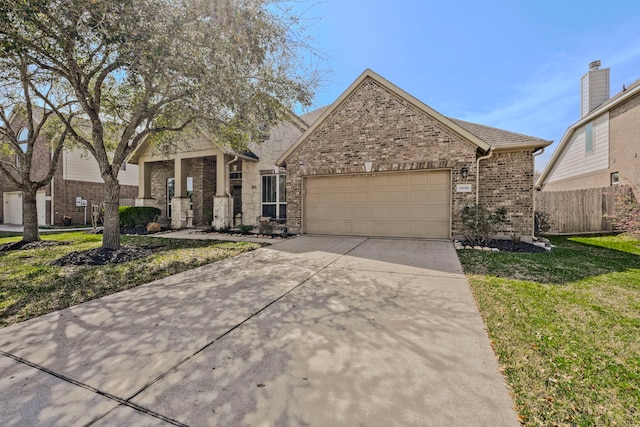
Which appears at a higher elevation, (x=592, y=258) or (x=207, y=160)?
(x=207, y=160)

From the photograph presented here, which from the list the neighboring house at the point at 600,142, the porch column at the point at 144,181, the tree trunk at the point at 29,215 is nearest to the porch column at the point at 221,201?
the porch column at the point at 144,181

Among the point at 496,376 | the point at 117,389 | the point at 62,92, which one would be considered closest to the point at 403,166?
the point at 496,376

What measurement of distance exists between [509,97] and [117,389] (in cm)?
1898

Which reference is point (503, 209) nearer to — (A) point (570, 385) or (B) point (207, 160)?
(A) point (570, 385)

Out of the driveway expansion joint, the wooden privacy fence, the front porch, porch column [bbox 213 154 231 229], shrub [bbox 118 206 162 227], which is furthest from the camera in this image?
shrub [bbox 118 206 162 227]

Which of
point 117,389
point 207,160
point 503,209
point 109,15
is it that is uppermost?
point 109,15

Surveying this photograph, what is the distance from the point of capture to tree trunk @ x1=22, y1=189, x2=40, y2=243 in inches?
360

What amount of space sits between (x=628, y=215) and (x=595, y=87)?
37.3 feet

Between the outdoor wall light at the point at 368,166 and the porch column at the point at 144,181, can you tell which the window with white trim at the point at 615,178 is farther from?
the porch column at the point at 144,181

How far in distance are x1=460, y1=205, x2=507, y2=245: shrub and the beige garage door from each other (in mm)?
663

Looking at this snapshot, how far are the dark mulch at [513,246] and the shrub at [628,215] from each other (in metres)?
3.26

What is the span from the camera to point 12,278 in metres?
5.28

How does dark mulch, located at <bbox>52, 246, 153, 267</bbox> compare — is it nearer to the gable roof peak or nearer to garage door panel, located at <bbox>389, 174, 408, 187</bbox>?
the gable roof peak

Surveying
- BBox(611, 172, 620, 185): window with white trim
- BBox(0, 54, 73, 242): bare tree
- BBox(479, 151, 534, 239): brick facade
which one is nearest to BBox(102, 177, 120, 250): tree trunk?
BBox(0, 54, 73, 242): bare tree
